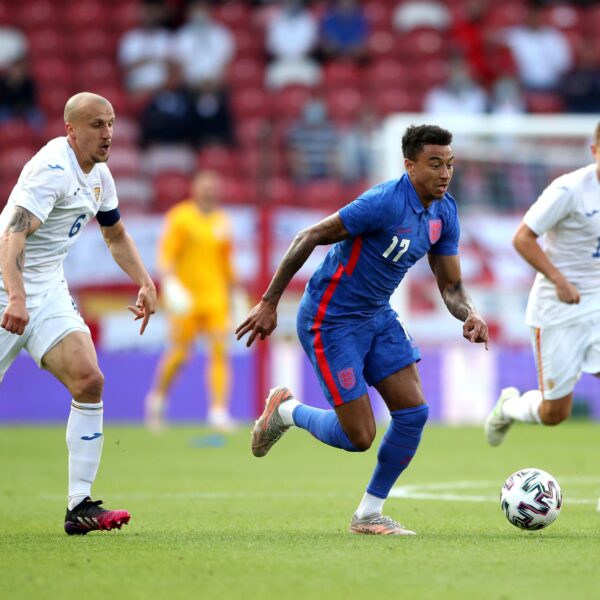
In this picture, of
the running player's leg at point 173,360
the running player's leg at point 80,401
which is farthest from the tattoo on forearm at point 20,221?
the running player's leg at point 173,360

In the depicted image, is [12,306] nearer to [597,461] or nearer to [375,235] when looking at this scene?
[375,235]

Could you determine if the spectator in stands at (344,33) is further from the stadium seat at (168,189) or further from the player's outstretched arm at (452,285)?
the player's outstretched arm at (452,285)

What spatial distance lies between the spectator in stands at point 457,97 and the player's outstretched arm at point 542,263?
461 inches

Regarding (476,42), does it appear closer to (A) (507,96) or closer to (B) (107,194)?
(A) (507,96)

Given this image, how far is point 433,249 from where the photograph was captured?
7.33m

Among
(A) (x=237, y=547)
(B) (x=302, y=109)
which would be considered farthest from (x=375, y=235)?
(B) (x=302, y=109)

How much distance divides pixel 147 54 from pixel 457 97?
4860mm

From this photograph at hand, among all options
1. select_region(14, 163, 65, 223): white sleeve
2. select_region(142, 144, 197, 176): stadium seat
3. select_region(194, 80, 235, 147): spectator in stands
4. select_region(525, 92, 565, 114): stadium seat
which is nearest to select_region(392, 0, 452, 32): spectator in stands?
→ select_region(525, 92, 565, 114): stadium seat

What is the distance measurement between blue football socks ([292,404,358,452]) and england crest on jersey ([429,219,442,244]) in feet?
3.59

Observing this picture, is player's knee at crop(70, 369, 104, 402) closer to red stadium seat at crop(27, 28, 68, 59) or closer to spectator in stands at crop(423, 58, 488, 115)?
spectator in stands at crop(423, 58, 488, 115)

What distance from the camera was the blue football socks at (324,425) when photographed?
7164 mm

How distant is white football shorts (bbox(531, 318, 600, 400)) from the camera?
852cm

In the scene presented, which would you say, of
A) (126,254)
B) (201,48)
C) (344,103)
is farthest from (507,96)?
(126,254)

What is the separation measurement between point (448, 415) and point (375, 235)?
9.70 m
